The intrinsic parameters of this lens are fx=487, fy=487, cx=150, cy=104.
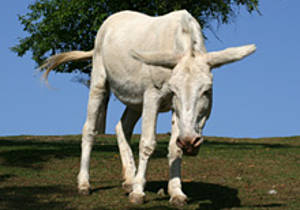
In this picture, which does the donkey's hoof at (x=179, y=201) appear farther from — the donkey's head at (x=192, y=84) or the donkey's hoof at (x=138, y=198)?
the donkey's head at (x=192, y=84)

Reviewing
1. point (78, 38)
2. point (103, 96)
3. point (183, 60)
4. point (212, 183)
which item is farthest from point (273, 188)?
point (78, 38)

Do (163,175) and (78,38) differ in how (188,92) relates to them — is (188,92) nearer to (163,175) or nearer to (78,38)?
(163,175)

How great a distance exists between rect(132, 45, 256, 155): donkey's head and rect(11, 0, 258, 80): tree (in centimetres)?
1193

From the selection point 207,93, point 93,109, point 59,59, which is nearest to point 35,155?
point 59,59

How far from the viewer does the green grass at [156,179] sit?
7715 mm

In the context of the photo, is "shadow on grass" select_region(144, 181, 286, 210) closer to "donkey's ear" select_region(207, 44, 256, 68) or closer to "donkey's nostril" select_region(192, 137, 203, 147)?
"donkey's nostril" select_region(192, 137, 203, 147)

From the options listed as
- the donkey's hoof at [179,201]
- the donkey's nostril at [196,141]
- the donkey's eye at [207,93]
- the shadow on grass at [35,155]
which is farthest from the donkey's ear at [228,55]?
the shadow on grass at [35,155]

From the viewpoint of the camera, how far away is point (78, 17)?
769 inches

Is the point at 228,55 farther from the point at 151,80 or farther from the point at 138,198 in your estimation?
the point at 138,198

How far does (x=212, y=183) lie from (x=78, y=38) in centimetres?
1169

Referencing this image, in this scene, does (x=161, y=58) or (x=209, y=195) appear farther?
(x=209, y=195)

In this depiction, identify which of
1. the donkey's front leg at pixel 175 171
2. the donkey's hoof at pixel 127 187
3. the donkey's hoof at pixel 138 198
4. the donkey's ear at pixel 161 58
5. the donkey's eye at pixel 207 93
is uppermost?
the donkey's ear at pixel 161 58

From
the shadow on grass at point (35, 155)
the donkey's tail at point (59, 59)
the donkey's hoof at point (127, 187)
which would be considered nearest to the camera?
the donkey's hoof at point (127, 187)

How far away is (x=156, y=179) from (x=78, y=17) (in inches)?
432
